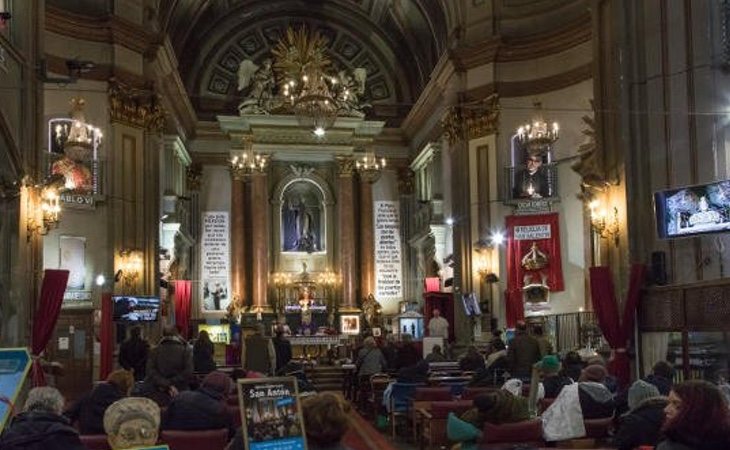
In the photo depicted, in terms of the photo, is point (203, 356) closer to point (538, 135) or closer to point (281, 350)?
point (281, 350)

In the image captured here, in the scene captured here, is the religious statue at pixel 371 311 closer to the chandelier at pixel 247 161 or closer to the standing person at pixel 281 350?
the chandelier at pixel 247 161

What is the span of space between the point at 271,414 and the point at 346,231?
2617 cm

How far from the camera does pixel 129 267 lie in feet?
66.3

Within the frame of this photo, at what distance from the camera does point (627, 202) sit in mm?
12938

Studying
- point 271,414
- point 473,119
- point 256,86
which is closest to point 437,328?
point 473,119

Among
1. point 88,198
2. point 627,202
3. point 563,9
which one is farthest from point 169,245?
point 627,202

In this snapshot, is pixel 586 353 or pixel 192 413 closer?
pixel 192 413

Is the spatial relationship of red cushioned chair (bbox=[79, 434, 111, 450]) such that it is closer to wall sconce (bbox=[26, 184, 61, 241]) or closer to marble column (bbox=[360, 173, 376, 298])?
wall sconce (bbox=[26, 184, 61, 241])

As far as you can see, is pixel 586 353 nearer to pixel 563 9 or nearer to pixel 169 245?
pixel 563 9

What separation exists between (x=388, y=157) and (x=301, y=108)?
1370 centimetres

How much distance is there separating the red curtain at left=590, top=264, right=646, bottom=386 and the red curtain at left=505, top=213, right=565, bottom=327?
25.5ft

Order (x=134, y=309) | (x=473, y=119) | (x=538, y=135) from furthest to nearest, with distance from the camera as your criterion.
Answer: (x=473, y=119)
(x=538, y=135)
(x=134, y=309)

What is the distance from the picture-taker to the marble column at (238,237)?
30.8 meters

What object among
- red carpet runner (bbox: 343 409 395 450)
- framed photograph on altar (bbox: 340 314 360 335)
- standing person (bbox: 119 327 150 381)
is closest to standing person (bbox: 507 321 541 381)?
red carpet runner (bbox: 343 409 395 450)
